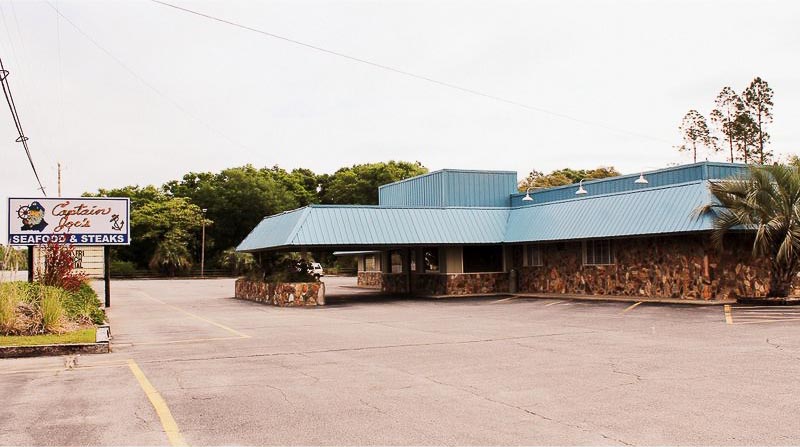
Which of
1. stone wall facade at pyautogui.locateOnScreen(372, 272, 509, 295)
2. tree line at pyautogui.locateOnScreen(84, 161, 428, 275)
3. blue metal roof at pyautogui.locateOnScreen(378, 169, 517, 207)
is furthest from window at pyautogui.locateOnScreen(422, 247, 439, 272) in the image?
tree line at pyautogui.locateOnScreen(84, 161, 428, 275)

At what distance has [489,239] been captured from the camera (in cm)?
3014

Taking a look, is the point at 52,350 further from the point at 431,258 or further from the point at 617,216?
the point at 431,258

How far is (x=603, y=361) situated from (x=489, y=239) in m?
19.3

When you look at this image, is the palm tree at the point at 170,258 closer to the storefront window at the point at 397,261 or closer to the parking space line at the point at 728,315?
the storefront window at the point at 397,261

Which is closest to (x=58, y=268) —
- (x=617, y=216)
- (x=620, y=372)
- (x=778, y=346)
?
(x=620, y=372)

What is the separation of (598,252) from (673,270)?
3632mm

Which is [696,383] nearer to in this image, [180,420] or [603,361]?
[603,361]

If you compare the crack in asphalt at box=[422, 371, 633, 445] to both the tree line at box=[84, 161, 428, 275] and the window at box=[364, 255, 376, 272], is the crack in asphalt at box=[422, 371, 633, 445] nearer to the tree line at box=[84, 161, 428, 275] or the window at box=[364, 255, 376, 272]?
the window at box=[364, 255, 376, 272]

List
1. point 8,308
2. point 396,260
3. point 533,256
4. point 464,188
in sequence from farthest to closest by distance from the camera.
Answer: point 396,260
point 464,188
point 533,256
point 8,308

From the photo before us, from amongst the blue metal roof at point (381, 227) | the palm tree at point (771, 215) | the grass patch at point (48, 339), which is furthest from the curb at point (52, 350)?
the palm tree at point (771, 215)

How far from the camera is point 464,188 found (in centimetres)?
3381

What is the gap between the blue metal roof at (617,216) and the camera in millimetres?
22611

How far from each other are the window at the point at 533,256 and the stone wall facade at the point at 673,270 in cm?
176

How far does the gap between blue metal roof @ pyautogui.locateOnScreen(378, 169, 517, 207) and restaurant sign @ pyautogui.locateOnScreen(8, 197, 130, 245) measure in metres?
14.6
